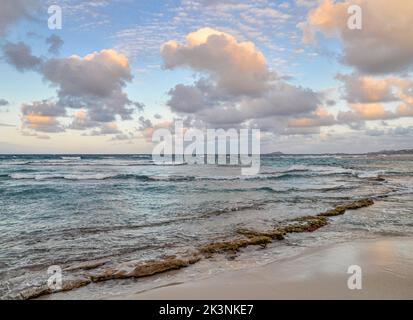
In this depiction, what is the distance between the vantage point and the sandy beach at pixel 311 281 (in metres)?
5.26

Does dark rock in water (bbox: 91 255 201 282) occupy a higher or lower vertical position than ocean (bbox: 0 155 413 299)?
higher

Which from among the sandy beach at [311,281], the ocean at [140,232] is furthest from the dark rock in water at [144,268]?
the sandy beach at [311,281]

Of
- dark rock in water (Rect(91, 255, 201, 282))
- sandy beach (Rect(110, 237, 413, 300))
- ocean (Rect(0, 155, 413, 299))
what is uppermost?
sandy beach (Rect(110, 237, 413, 300))

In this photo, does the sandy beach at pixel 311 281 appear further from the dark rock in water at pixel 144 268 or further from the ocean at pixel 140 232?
the dark rock in water at pixel 144 268

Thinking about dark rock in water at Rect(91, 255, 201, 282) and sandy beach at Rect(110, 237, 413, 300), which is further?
dark rock in water at Rect(91, 255, 201, 282)

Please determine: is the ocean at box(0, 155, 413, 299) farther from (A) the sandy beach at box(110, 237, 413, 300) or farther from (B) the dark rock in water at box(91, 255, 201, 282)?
(A) the sandy beach at box(110, 237, 413, 300)

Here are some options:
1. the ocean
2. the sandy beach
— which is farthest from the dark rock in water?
the sandy beach

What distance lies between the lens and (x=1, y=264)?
7141 millimetres

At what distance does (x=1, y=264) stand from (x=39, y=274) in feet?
3.99

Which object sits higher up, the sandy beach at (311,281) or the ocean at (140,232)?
the sandy beach at (311,281)

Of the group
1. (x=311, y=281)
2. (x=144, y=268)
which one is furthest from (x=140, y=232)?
(x=311, y=281)

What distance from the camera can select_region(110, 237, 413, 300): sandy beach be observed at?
526cm
